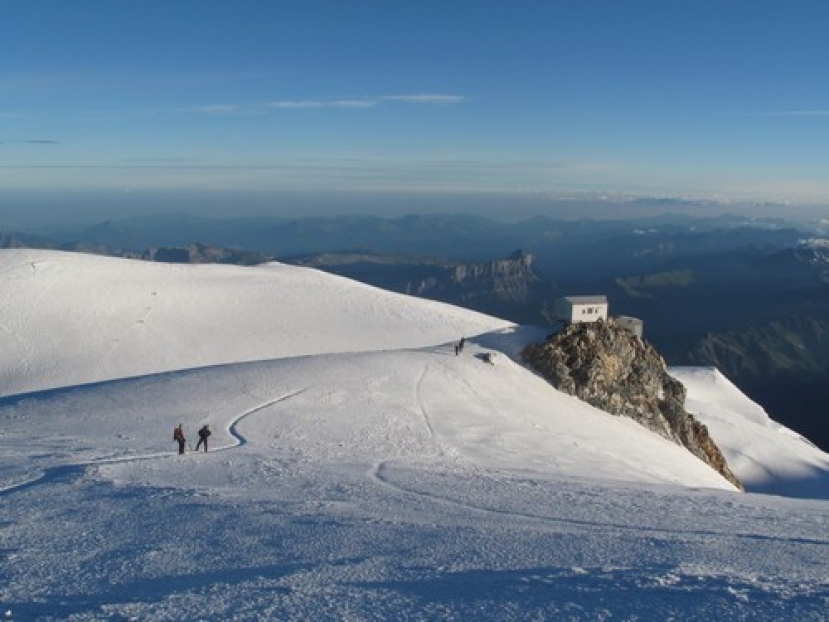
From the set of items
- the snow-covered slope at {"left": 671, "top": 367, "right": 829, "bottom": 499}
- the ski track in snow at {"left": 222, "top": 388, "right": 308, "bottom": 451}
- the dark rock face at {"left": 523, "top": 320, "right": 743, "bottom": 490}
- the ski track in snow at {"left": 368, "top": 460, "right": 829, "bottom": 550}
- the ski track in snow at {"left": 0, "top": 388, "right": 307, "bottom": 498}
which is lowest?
the snow-covered slope at {"left": 671, "top": 367, "right": 829, "bottom": 499}

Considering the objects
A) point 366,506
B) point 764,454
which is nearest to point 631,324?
point 764,454

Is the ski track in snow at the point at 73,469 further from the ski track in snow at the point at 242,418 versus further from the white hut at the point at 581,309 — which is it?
the white hut at the point at 581,309

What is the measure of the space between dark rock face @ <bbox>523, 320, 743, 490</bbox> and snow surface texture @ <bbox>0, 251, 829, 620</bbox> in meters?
3.05

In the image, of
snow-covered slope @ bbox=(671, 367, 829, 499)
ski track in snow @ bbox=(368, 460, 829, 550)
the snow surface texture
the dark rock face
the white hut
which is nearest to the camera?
the snow surface texture

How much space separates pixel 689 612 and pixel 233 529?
28.4 feet

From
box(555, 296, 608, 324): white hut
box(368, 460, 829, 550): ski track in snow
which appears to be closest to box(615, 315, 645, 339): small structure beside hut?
box(555, 296, 608, 324): white hut

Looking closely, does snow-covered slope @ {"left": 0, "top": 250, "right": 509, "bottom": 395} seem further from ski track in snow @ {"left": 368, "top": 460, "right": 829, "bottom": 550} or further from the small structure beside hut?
ski track in snow @ {"left": 368, "top": 460, "right": 829, "bottom": 550}

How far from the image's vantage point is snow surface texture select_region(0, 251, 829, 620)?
10.2 metres

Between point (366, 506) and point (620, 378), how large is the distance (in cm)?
4512

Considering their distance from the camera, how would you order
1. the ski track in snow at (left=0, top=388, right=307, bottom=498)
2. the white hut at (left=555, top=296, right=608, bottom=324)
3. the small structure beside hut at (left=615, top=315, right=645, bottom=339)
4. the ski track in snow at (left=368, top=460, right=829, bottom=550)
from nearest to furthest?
the ski track in snow at (left=368, top=460, right=829, bottom=550)
the ski track in snow at (left=0, top=388, right=307, bottom=498)
the white hut at (left=555, top=296, right=608, bottom=324)
the small structure beside hut at (left=615, top=315, right=645, bottom=339)

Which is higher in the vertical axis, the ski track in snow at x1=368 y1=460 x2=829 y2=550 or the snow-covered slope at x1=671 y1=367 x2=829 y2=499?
the ski track in snow at x1=368 y1=460 x2=829 y2=550

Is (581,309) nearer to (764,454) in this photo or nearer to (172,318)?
(764,454)

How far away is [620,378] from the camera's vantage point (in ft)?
188

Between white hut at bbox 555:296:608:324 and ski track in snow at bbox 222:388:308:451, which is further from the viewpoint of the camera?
white hut at bbox 555:296:608:324
